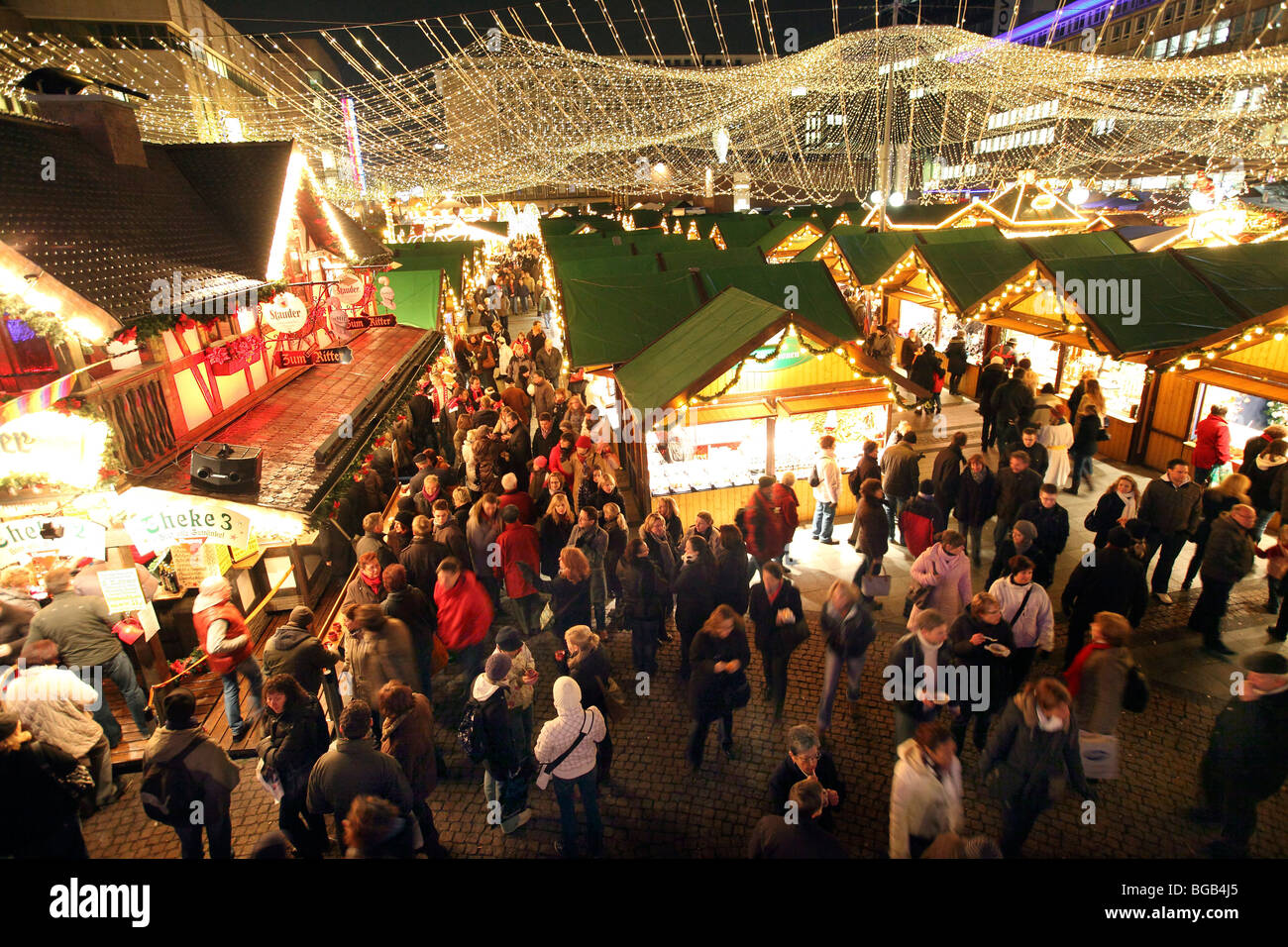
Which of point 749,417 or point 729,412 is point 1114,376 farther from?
point 729,412

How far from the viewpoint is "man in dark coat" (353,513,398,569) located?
19.9 ft

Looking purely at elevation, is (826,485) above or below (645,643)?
above

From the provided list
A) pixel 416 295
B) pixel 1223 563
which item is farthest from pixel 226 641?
pixel 416 295

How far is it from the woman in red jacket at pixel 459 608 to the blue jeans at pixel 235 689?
A: 1529 millimetres

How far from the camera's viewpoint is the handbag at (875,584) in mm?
6585

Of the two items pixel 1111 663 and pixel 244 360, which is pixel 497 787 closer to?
pixel 1111 663

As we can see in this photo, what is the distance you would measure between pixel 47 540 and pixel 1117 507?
31.0ft

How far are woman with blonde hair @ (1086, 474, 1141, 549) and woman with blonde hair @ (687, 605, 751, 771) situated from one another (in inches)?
165

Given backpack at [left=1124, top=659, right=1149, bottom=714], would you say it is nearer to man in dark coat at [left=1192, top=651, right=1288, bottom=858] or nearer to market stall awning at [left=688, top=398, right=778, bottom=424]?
man in dark coat at [left=1192, top=651, right=1288, bottom=858]

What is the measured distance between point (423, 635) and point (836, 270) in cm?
1588

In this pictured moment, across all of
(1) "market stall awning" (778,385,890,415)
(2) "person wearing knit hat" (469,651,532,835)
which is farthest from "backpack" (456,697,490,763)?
(1) "market stall awning" (778,385,890,415)

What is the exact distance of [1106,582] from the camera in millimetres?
5383

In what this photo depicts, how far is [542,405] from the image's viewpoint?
10.9m
